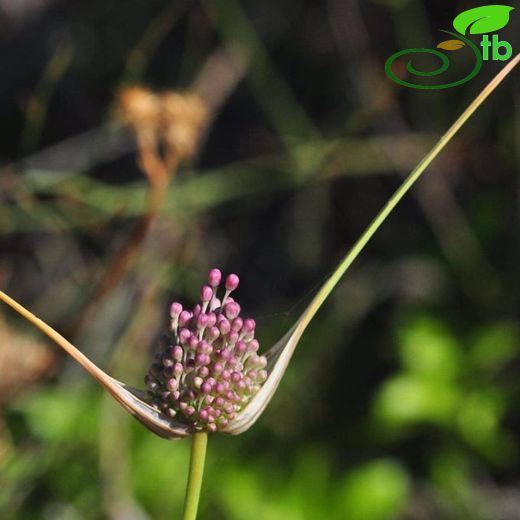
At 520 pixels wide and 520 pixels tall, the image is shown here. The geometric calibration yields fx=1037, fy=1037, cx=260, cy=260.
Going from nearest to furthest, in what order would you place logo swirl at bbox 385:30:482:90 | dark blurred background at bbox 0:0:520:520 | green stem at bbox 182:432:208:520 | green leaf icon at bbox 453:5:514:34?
green stem at bbox 182:432:208:520 < logo swirl at bbox 385:30:482:90 < green leaf icon at bbox 453:5:514:34 < dark blurred background at bbox 0:0:520:520

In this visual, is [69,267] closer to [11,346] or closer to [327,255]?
[327,255]

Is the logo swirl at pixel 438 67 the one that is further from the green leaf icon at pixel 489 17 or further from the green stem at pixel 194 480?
the green stem at pixel 194 480

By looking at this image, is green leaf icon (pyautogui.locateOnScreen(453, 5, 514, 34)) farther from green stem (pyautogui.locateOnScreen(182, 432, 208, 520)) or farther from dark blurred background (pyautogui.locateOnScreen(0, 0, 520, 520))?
green stem (pyautogui.locateOnScreen(182, 432, 208, 520))

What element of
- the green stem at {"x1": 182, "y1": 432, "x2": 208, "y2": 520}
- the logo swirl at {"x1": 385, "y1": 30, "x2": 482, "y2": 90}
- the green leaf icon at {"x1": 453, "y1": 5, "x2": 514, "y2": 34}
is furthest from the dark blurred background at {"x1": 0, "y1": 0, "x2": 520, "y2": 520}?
the green stem at {"x1": 182, "y1": 432, "x2": 208, "y2": 520}

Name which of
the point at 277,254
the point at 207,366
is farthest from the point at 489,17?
the point at 277,254

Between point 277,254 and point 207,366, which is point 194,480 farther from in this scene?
point 277,254
